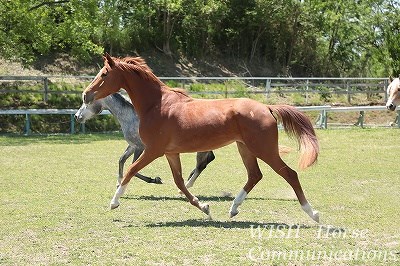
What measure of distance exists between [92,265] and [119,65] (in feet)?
11.8

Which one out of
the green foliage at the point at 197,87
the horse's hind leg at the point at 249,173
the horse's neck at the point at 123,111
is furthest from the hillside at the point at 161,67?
the horse's hind leg at the point at 249,173

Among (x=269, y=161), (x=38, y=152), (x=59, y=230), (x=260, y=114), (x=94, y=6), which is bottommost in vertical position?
(x=38, y=152)

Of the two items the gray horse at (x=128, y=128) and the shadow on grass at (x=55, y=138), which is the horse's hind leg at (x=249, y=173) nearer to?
the gray horse at (x=128, y=128)

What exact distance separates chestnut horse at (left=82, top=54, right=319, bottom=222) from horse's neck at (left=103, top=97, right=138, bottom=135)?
238cm

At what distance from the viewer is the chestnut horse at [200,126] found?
7.93 metres

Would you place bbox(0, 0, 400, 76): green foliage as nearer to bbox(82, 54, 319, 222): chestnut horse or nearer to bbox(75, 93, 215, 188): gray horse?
bbox(75, 93, 215, 188): gray horse

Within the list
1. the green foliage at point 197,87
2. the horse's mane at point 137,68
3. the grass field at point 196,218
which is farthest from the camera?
the green foliage at point 197,87

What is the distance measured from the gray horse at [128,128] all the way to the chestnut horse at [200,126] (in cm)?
213

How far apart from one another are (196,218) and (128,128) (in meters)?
3.21

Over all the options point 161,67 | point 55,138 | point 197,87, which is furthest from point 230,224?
point 161,67

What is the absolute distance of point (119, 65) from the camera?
876 cm

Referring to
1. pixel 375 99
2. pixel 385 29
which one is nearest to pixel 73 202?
pixel 375 99

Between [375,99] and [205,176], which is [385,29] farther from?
[205,176]

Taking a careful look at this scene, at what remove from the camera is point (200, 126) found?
828 cm
